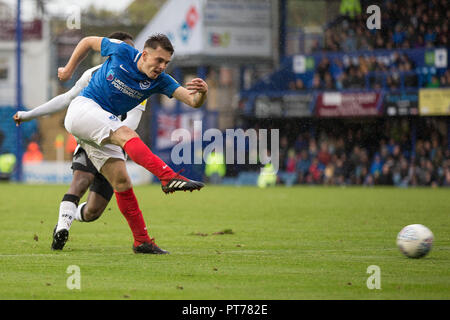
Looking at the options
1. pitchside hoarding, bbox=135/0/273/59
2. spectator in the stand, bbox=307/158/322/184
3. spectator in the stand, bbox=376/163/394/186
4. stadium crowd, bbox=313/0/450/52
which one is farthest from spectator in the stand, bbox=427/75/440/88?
pitchside hoarding, bbox=135/0/273/59

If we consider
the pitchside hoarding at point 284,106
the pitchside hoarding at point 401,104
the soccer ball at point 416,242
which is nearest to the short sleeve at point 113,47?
the soccer ball at point 416,242

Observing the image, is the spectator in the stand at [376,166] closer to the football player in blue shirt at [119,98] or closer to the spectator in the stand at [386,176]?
the spectator in the stand at [386,176]

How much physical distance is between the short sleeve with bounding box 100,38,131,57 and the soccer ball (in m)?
3.11

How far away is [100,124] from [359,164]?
2301cm

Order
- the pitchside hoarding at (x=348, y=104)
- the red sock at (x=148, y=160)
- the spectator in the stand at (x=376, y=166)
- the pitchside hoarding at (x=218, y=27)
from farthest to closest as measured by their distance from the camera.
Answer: the pitchside hoarding at (x=218, y=27) → the pitchside hoarding at (x=348, y=104) → the spectator in the stand at (x=376, y=166) → the red sock at (x=148, y=160)

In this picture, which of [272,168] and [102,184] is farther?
[272,168]

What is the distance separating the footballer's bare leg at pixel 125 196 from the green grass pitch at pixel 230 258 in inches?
8.0

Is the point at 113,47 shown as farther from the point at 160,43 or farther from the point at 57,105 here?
the point at 57,105

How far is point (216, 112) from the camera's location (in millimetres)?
34062

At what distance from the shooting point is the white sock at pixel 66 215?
837cm
